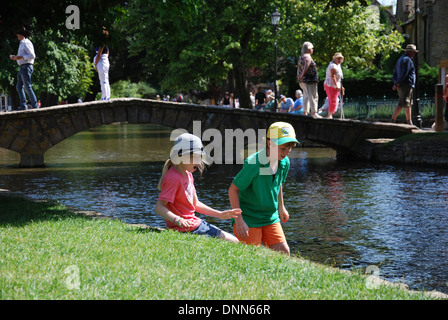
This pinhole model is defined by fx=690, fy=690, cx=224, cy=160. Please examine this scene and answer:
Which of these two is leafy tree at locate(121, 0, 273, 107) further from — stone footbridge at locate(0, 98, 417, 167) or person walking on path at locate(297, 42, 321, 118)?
person walking on path at locate(297, 42, 321, 118)

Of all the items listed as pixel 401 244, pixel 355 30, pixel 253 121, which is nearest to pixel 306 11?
pixel 355 30

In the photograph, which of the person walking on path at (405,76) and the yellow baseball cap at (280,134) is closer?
the yellow baseball cap at (280,134)

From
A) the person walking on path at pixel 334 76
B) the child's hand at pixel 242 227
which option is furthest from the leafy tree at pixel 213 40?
the child's hand at pixel 242 227

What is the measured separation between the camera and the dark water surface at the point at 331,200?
8.96 meters

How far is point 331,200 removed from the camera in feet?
45.9

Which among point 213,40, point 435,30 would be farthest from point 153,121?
point 435,30

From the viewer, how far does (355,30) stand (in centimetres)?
3409

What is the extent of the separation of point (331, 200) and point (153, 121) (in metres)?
11.0

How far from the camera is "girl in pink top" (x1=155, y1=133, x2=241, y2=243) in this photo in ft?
22.8

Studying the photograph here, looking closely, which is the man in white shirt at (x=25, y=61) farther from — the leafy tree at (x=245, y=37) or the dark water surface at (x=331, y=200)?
the leafy tree at (x=245, y=37)

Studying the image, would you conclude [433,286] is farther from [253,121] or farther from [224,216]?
[253,121]

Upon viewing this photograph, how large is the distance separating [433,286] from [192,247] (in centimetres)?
269

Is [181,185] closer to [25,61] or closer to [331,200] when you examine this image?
[331,200]

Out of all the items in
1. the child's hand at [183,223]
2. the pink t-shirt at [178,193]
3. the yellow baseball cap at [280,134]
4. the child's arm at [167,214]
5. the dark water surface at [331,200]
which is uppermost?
the yellow baseball cap at [280,134]
